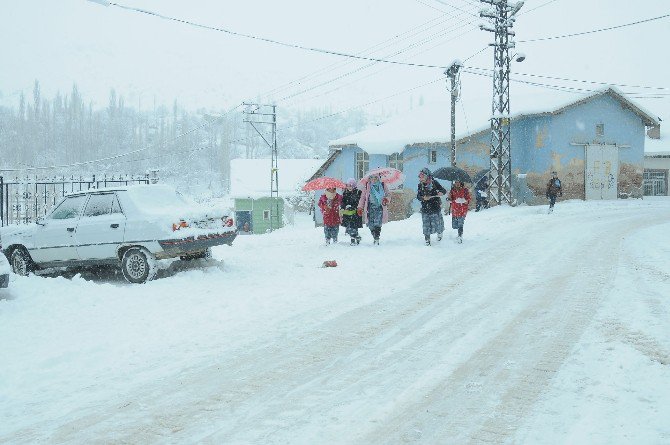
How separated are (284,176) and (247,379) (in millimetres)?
56034

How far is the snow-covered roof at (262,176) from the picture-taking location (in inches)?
2084

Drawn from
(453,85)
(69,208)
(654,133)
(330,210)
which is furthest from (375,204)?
(654,133)

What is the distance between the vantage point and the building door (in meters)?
29.2

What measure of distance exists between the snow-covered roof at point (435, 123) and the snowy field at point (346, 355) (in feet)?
64.0

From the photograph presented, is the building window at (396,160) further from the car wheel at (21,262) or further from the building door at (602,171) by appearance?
the car wheel at (21,262)

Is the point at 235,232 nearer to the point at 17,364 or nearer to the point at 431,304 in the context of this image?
the point at 431,304

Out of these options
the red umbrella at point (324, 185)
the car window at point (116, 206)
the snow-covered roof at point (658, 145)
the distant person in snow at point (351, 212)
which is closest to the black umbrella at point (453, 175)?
the distant person in snow at point (351, 212)

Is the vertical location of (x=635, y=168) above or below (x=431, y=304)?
above

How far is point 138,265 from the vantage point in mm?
A: 9656

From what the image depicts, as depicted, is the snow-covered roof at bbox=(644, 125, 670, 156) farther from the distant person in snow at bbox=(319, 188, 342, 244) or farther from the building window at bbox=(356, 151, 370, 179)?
the distant person in snow at bbox=(319, 188, 342, 244)

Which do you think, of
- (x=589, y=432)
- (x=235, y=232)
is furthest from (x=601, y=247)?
(x=589, y=432)

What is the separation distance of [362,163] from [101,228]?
88.5ft

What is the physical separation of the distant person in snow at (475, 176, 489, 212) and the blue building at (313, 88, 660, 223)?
2.72m

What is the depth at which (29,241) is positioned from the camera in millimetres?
10391
